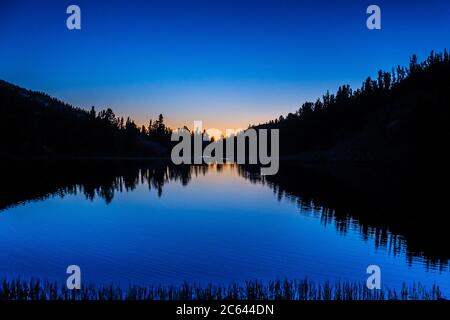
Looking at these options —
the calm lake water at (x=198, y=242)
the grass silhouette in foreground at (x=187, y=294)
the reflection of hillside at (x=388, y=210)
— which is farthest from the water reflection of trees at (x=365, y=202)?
the grass silhouette in foreground at (x=187, y=294)

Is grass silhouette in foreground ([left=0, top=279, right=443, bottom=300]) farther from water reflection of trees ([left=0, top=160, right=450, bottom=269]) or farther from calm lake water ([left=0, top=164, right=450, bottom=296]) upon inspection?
water reflection of trees ([left=0, top=160, right=450, bottom=269])

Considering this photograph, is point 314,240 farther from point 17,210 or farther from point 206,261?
point 17,210

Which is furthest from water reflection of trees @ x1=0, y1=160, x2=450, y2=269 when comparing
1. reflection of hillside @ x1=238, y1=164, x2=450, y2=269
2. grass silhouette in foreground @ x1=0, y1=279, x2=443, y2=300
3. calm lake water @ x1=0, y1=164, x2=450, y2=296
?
grass silhouette in foreground @ x1=0, y1=279, x2=443, y2=300

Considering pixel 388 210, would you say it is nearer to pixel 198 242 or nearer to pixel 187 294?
pixel 198 242

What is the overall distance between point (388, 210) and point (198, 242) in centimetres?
2844

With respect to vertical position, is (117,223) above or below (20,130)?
below

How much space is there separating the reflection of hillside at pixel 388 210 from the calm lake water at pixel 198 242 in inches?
12.6

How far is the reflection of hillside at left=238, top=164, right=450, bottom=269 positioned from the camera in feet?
121

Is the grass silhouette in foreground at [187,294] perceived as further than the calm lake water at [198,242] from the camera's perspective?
No

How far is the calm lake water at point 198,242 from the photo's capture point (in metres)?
28.1

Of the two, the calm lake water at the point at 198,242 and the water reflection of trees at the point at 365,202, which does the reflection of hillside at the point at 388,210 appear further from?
the calm lake water at the point at 198,242

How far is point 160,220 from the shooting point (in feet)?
164

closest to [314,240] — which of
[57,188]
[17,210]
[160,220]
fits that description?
[160,220]

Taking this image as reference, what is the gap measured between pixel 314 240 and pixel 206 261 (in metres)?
12.4
